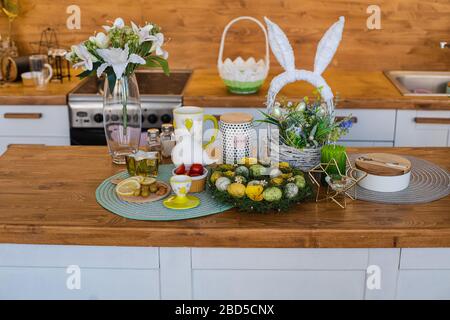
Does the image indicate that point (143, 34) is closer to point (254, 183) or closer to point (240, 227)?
point (254, 183)

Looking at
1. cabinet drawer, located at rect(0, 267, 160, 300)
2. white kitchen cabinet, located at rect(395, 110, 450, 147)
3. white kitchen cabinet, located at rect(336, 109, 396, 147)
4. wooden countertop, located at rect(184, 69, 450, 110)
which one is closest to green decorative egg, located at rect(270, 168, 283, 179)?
cabinet drawer, located at rect(0, 267, 160, 300)

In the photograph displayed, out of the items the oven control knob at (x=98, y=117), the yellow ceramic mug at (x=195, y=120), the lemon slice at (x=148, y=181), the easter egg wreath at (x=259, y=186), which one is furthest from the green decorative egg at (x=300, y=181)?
the oven control knob at (x=98, y=117)

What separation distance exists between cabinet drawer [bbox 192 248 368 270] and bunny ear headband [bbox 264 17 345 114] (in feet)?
1.82

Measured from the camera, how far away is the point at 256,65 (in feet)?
11.5

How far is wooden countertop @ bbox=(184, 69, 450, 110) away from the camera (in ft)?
10.9

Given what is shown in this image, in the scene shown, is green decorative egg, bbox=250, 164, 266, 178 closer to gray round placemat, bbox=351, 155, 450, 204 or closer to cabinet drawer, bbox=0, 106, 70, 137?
gray round placemat, bbox=351, 155, 450, 204

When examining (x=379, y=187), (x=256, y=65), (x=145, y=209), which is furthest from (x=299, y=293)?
(x=256, y=65)

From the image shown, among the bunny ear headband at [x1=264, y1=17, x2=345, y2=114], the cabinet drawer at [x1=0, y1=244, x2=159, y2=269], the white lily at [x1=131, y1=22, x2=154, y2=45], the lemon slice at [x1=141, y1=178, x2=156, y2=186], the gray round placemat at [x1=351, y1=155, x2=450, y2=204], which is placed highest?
the white lily at [x1=131, y1=22, x2=154, y2=45]

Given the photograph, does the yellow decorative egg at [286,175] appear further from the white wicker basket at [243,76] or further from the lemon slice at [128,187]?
the white wicker basket at [243,76]

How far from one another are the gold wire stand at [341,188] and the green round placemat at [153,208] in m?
0.33

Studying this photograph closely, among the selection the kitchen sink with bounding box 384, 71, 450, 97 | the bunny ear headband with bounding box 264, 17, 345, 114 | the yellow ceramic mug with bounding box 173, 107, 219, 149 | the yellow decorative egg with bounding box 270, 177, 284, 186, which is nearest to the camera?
the yellow decorative egg with bounding box 270, 177, 284, 186

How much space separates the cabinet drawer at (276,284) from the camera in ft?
6.50

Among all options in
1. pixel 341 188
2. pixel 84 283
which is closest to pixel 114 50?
pixel 84 283

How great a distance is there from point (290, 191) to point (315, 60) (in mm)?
635
